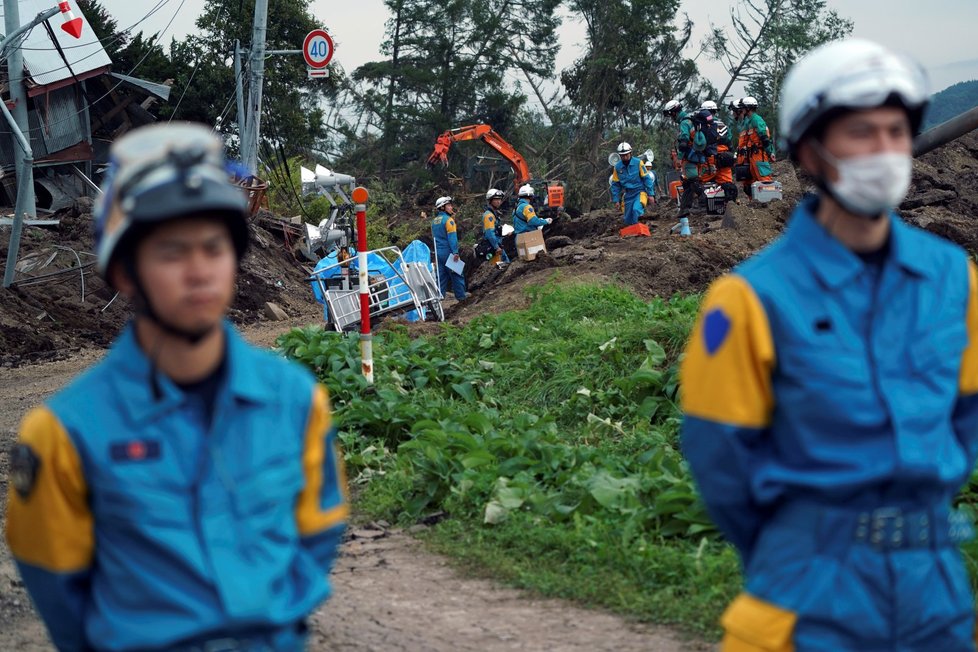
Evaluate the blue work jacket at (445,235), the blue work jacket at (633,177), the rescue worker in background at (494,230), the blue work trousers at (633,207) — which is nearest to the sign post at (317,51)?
the rescue worker in background at (494,230)

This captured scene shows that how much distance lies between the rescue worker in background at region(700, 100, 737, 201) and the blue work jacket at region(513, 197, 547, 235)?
3.07m

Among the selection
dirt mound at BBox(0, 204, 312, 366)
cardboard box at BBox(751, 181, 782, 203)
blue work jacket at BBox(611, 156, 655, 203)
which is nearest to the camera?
dirt mound at BBox(0, 204, 312, 366)

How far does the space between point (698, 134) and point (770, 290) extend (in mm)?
18968

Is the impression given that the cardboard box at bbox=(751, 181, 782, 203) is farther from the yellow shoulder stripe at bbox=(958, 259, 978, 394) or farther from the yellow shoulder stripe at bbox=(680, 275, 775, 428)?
the yellow shoulder stripe at bbox=(680, 275, 775, 428)

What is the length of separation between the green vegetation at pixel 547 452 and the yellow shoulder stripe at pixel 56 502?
136 inches

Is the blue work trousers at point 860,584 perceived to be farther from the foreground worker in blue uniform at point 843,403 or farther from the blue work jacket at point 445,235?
the blue work jacket at point 445,235

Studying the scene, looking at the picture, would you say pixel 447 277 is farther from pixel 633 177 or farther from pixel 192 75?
pixel 192 75

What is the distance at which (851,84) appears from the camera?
106 inches

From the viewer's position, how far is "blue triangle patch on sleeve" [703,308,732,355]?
2.67 meters

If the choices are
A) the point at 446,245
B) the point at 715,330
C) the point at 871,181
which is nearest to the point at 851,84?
the point at 871,181

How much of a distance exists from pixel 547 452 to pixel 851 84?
201 inches

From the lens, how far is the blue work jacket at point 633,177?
22547 mm

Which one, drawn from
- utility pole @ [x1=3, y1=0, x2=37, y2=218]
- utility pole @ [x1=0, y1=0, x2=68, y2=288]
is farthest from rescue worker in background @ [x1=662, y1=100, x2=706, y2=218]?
utility pole @ [x1=3, y1=0, x2=37, y2=218]

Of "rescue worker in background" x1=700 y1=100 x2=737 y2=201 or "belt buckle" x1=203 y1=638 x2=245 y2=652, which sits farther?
"rescue worker in background" x1=700 y1=100 x2=737 y2=201
